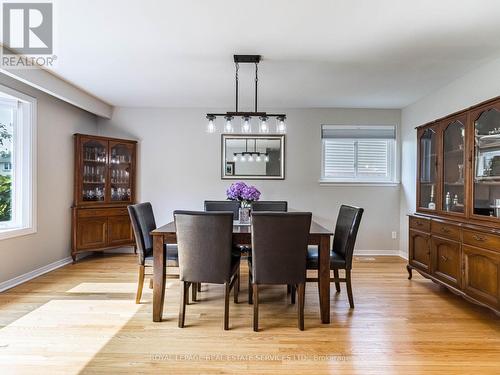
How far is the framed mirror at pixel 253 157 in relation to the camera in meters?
5.03

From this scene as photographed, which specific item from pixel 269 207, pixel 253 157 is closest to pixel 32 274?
pixel 269 207

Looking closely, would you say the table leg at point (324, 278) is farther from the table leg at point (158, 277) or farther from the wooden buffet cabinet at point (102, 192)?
the wooden buffet cabinet at point (102, 192)

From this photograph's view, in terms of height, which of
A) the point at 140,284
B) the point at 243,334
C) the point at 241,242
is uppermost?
the point at 241,242

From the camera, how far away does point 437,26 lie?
2.42 m

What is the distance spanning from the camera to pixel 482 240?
8.63 feet

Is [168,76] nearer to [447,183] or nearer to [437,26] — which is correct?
[437,26]

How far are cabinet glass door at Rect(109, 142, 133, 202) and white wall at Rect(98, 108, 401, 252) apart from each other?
18 cm

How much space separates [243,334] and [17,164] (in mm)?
3209

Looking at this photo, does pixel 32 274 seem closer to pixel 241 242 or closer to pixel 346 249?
pixel 241 242

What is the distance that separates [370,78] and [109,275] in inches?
154

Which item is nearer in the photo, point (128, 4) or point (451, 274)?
point (128, 4)

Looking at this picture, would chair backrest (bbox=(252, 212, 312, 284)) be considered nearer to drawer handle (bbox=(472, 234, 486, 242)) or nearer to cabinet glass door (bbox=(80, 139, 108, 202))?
drawer handle (bbox=(472, 234, 486, 242))

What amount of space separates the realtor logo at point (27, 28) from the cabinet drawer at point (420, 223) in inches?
154

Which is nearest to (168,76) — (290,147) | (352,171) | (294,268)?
(290,147)
